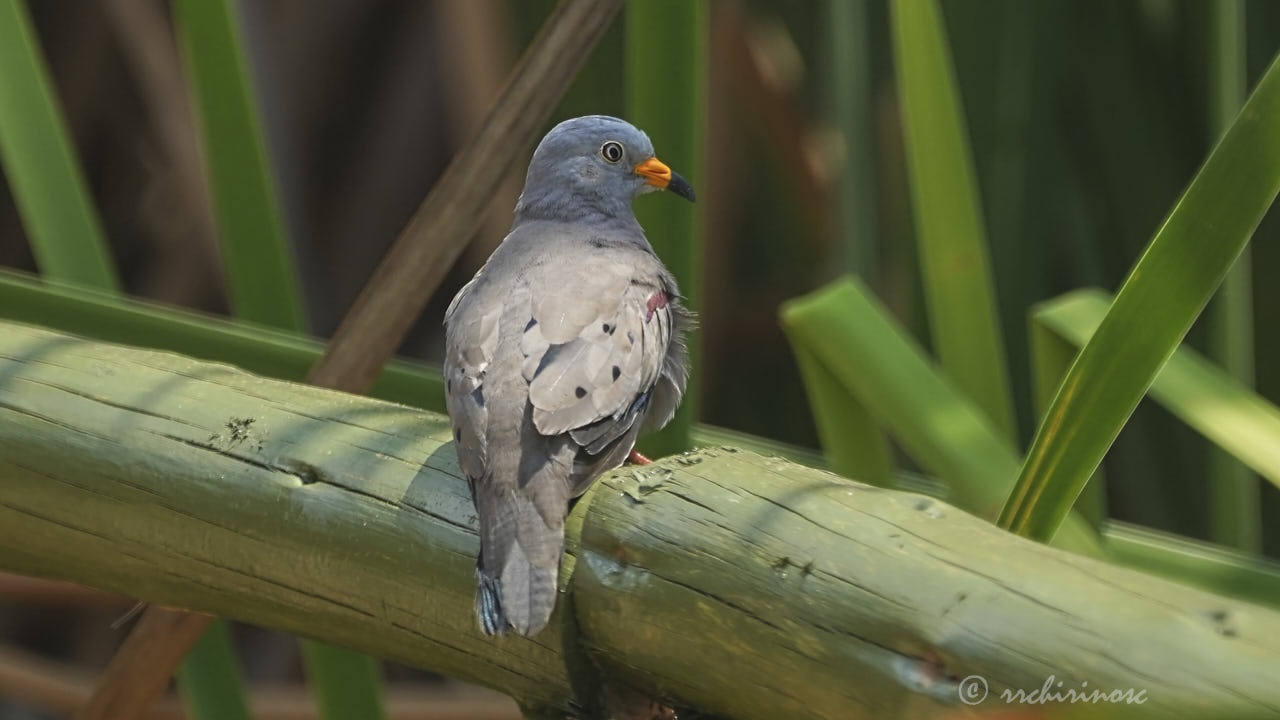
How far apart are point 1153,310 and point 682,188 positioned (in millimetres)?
727

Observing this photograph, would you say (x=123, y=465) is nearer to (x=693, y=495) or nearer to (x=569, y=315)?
(x=569, y=315)

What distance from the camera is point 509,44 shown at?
9.95ft

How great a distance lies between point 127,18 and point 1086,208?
2403 mm

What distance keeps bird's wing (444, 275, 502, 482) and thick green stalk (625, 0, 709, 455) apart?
0.28 meters

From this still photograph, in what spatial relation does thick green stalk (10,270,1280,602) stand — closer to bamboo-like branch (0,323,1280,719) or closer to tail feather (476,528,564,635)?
bamboo-like branch (0,323,1280,719)

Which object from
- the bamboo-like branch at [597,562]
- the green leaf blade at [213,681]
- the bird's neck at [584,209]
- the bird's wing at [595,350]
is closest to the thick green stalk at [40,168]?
the bamboo-like branch at [597,562]

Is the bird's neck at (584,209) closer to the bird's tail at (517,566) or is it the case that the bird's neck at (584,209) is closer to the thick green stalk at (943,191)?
the thick green stalk at (943,191)

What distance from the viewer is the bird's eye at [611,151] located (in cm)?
203

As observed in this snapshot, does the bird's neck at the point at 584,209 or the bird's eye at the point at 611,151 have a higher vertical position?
the bird's eye at the point at 611,151

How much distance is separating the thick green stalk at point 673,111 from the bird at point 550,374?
3cm

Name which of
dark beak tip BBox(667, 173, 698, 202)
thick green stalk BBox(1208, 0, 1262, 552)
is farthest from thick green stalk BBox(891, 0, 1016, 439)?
thick green stalk BBox(1208, 0, 1262, 552)

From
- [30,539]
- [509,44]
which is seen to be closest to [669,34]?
[30,539]

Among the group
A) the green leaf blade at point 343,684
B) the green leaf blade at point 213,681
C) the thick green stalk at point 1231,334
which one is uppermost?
the thick green stalk at point 1231,334

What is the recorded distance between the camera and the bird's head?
6.64 ft
